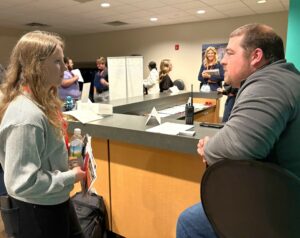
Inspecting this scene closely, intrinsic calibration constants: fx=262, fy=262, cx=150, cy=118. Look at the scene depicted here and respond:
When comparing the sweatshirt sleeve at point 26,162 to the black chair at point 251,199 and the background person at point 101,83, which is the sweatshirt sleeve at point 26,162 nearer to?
the black chair at point 251,199

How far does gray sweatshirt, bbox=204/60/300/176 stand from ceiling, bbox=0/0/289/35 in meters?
4.50

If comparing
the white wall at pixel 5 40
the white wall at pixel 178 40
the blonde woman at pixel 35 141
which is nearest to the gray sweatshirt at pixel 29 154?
the blonde woman at pixel 35 141

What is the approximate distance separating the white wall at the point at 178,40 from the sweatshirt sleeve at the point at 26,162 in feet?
21.1

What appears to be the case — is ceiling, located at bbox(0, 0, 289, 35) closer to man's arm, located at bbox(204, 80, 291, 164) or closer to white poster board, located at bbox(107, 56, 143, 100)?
white poster board, located at bbox(107, 56, 143, 100)

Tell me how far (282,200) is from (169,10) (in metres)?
5.57

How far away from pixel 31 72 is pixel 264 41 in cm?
90

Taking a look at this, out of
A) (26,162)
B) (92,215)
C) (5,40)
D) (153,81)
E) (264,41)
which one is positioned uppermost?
(5,40)

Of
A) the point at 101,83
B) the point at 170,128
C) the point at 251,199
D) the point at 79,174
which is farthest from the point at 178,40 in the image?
the point at 251,199

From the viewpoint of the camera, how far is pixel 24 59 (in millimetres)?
992

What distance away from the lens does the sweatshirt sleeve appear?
0.91m

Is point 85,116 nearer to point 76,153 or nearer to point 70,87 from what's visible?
point 76,153

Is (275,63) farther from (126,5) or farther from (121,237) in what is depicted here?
(126,5)

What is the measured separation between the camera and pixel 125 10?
221 inches

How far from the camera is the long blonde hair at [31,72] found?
3.24 feet
